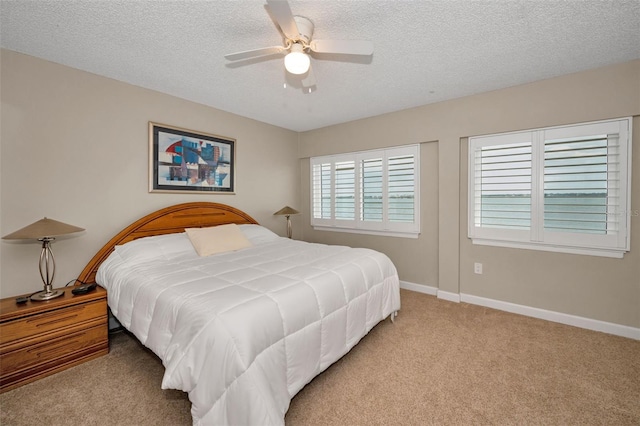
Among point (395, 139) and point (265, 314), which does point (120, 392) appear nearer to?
point (265, 314)

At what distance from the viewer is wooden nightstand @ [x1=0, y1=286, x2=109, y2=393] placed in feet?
5.89

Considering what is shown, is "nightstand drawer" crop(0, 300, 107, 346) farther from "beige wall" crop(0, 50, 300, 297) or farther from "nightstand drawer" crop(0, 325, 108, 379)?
"beige wall" crop(0, 50, 300, 297)

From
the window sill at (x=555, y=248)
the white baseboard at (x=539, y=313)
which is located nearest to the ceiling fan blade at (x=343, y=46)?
the window sill at (x=555, y=248)

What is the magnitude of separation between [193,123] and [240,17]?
186cm

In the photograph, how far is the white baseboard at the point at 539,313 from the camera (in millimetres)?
2457

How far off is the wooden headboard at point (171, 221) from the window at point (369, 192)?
1323mm

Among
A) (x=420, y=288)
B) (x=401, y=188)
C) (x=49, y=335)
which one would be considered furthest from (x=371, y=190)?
(x=49, y=335)

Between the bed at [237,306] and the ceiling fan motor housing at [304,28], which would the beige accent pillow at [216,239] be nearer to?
the bed at [237,306]

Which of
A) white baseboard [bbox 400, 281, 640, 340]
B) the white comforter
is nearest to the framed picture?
the white comforter

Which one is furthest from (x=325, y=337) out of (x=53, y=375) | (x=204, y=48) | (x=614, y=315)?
(x=614, y=315)

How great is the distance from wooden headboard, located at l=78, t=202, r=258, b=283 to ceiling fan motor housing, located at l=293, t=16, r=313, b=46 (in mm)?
2312

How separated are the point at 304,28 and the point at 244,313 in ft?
5.99

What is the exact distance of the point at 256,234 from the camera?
11.4ft

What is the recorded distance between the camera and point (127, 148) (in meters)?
2.79
